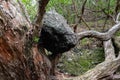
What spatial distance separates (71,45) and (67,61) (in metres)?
1.38

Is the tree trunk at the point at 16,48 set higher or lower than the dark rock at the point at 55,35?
lower

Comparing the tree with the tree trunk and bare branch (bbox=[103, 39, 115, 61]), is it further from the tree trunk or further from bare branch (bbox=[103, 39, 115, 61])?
bare branch (bbox=[103, 39, 115, 61])

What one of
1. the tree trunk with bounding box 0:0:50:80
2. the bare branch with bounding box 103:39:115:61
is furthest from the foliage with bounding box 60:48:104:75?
the tree trunk with bounding box 0:0:50:80

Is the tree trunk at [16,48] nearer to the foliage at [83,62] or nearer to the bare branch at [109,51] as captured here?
the foliage at [83,62]

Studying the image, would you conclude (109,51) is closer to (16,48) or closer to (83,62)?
(83,62)

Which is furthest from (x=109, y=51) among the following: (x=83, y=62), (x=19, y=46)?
(x=19, y=46)

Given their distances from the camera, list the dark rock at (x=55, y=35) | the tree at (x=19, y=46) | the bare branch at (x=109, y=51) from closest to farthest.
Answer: the tree at (x=19, y=46)
the dark rock at (x=55, y=35)
the bare branch at (x=109, y=51)

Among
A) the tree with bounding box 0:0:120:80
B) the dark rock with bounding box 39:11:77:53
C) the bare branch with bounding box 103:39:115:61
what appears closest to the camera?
the tree with bounding box 0:0:120:80

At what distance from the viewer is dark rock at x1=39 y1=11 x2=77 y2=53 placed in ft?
11.4

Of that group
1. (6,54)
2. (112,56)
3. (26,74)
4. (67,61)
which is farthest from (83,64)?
(6,54)

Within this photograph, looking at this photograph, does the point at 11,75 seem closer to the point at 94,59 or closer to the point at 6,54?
the point at 6,54

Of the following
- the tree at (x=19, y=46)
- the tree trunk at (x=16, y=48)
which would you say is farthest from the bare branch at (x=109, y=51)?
the tree trunk at (x=16, y=48)

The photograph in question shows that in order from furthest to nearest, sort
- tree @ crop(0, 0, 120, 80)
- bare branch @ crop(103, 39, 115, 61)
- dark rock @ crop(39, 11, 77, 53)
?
1. bare branch @ crop(103, 39, 115, 61)
2. dark rock @ crop(39, 11, 77, 53)
3. tree @ crop(0, 0, 120, 80)

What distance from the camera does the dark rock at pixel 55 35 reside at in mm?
3488
